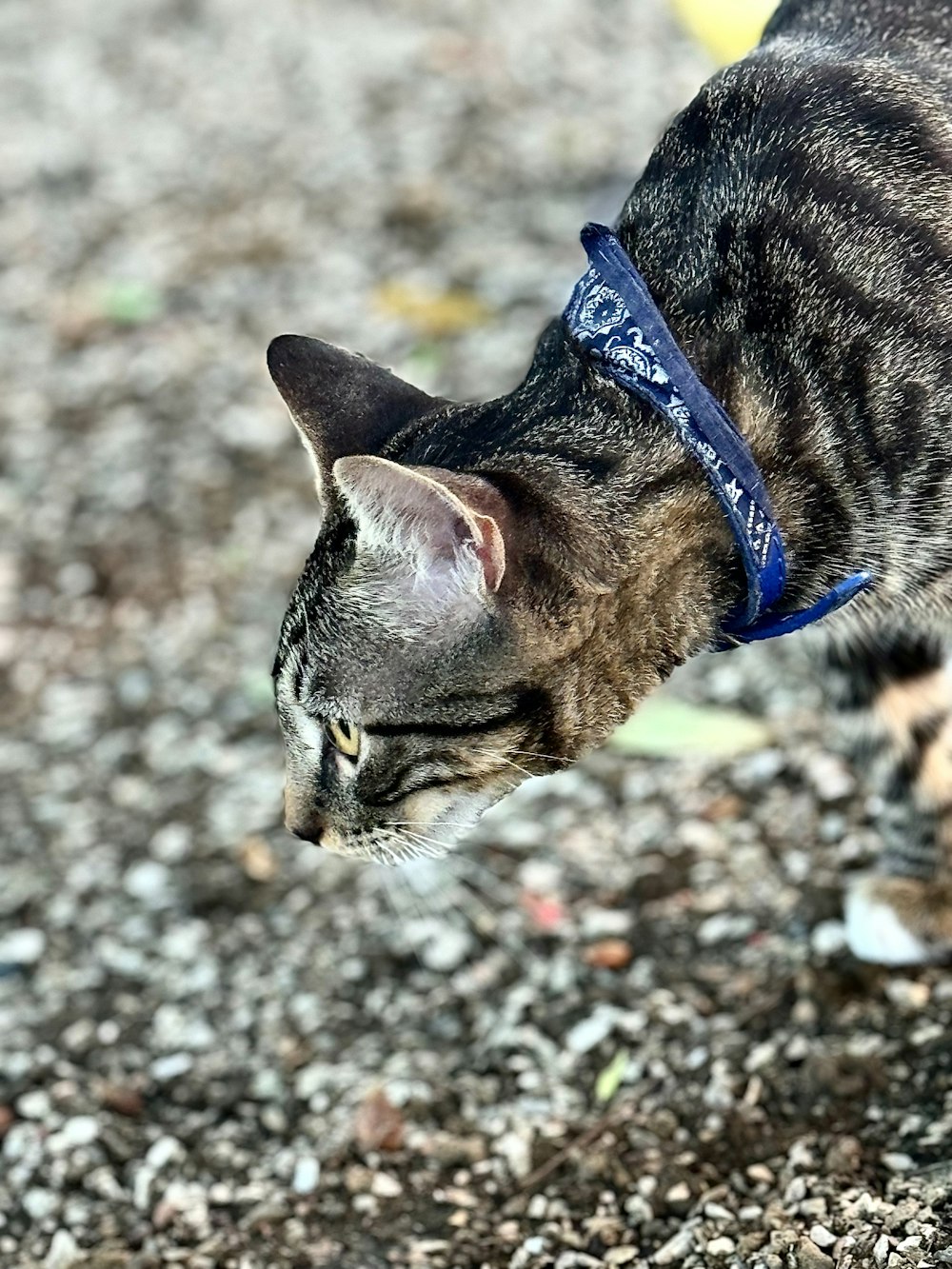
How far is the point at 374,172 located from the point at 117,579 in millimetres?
1859

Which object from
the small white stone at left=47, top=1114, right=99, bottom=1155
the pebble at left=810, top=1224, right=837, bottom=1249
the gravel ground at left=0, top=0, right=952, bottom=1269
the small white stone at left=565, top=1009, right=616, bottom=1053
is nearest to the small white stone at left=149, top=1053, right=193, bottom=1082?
the gravel ground at left=0, top=0, right=952, bottom=1269

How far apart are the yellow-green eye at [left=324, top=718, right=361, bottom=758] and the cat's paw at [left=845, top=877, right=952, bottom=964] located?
0.93 metres

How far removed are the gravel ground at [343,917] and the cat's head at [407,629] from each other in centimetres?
55

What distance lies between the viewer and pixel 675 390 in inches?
68.7

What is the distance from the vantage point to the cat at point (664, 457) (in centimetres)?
175

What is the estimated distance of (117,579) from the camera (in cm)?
349

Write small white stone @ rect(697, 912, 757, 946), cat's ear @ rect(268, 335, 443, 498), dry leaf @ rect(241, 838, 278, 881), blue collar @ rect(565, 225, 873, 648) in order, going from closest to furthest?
blue collar @ rect(565, 225, 873, 648) → cat's ear @ rect(268, 335, 443, 498) → small white stone @ rect(697, 912, 757, 946) → dry leaf @ rect(241, 838, 278, 881)

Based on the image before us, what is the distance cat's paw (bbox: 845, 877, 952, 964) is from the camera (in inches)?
91.8

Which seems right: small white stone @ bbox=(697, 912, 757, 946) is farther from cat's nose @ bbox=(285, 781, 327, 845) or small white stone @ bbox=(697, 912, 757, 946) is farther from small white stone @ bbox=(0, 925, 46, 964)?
small white stone @ bbox=(0, 925, 46, 964)

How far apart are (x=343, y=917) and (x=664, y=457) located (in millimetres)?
1206

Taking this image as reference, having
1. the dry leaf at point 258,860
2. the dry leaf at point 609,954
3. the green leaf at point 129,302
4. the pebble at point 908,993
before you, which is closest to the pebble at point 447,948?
the dry leaf at point 609,954

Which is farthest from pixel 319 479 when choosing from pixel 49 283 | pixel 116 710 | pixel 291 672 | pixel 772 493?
pixel 49 283

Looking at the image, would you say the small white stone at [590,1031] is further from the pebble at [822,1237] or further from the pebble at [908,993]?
the pebble at [822,1237]

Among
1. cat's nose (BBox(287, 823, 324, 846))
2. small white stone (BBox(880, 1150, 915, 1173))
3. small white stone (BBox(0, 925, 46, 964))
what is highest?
cat's nose (BBox(287, 823, 324, 846))
